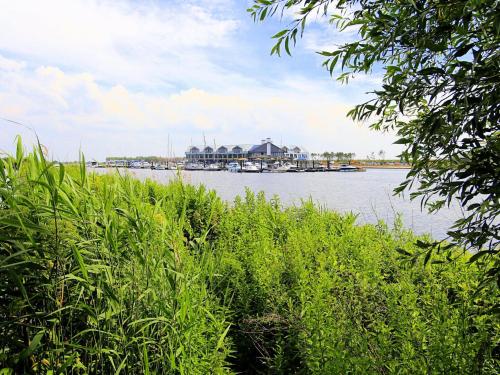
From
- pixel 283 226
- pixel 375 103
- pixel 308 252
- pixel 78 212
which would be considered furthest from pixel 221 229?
pixel 375 103

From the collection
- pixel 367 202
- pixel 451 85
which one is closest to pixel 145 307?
pixel 451 85

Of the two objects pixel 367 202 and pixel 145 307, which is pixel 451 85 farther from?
pixel 367 202

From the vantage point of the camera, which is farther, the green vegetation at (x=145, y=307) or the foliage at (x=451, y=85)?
the green vegetation at (x=145, y=307)

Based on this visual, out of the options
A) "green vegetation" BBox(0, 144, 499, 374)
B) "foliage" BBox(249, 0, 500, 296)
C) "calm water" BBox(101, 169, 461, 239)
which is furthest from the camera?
"calm water" BBox(101, 169, 461, 239)

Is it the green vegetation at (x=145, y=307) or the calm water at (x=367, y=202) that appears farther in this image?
A: the calm water at (x=367, y=202)

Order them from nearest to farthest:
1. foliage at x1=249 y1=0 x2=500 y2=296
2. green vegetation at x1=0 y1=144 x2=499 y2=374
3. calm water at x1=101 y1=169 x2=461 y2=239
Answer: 1. foliage at x1=249 y1=0 x2=500 y2=296
2. green vegetation at x1=0 y1=144 x2=499 y2=374
3. calm water at x1=101 y1=169 x2=461 y2=239

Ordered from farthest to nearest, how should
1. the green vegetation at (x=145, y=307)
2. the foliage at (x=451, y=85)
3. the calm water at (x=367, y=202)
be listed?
the calm water at (x=367, y=202) → the green vegetation at (x=145, y=307) → the foliage at (x=451, y=85)

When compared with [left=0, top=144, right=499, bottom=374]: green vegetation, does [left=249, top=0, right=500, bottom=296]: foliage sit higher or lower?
higher

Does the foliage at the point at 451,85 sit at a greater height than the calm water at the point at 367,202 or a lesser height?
greater

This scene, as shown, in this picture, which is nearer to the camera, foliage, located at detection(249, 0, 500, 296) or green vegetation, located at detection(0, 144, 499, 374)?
foliage, located at detection(249, 0, 500, 296)

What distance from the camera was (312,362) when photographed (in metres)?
2.64

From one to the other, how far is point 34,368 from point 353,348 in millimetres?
2163

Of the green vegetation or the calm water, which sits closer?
the green vegetation

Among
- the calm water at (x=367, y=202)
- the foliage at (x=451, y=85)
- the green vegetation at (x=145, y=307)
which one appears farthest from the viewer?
the calm water at (x=367, y=202)
